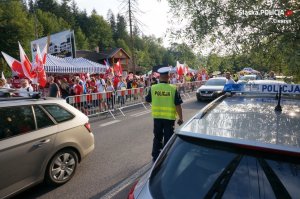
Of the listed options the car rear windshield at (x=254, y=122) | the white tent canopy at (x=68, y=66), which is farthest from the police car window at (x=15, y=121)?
the white tent canopy at (x=68, y=66)

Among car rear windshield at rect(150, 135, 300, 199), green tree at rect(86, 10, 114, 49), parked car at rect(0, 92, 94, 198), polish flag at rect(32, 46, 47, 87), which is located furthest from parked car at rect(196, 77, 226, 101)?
green tree at rect(86, 10, 114, 49)

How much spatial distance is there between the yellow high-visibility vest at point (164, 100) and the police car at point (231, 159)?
2407 mm

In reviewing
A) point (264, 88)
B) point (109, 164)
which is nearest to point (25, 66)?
point (109, 164)

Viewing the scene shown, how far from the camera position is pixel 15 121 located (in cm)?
410

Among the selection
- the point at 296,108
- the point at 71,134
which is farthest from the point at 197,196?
the point at 71,134

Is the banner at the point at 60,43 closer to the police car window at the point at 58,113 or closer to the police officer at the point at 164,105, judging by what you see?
the police car window at the point at 58,113

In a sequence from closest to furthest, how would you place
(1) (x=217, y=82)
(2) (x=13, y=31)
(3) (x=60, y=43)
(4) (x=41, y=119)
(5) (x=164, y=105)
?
(4) (x=41, y=119), (5) (x=164, y=105), (1) (x=217, y=82), (3) (x=60, y=43), (2) (x=13, y=31)

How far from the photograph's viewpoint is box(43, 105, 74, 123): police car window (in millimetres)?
4714

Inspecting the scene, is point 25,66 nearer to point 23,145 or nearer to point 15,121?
point 15,121

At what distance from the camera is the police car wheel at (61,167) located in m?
4.52

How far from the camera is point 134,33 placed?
1193 inches

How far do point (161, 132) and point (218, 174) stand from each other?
11.1 ft

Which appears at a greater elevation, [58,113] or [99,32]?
[99,32]

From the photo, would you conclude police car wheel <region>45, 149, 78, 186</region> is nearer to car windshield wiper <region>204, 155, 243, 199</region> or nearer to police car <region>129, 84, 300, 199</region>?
police car <region>129, 84, 300, 199</region>
